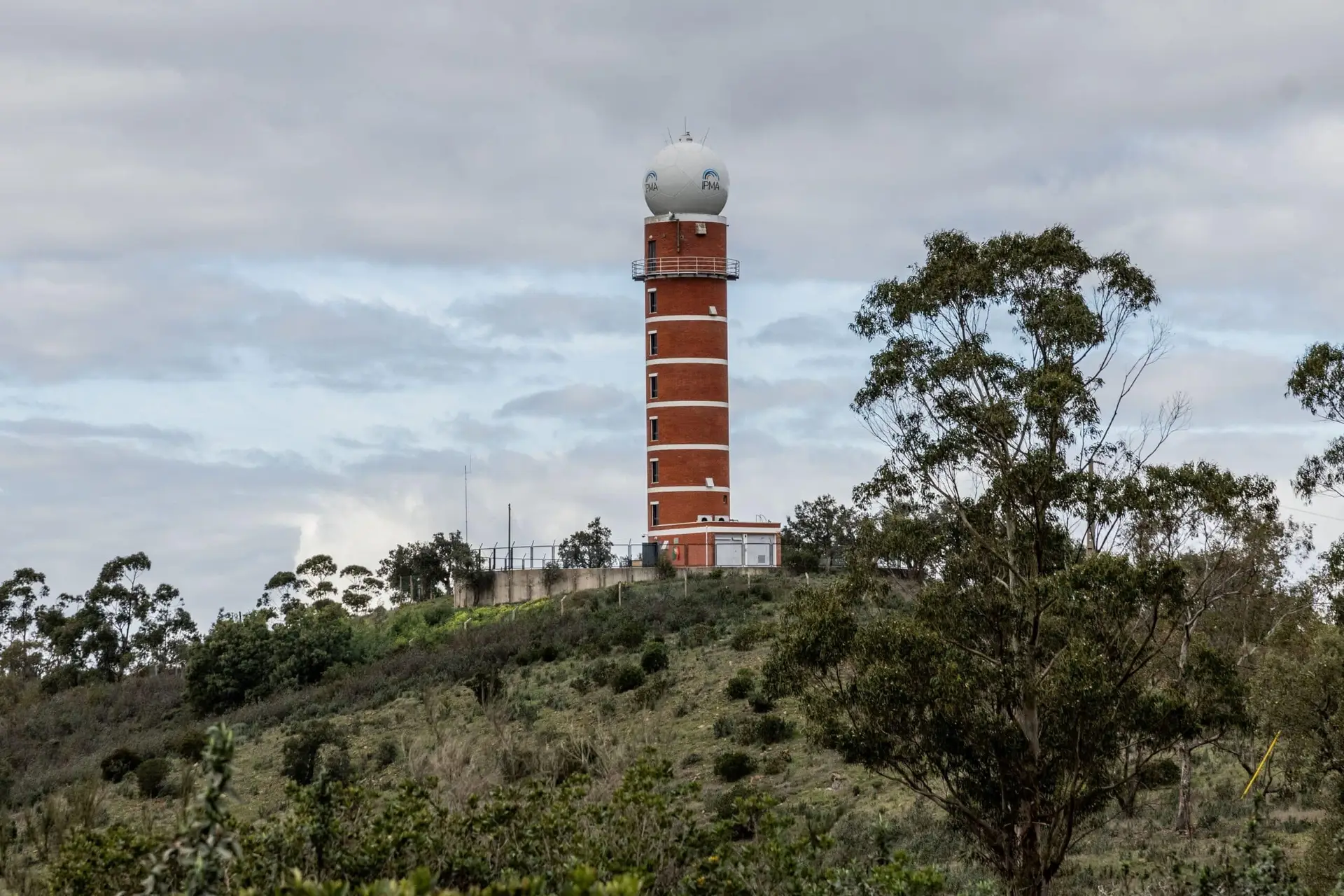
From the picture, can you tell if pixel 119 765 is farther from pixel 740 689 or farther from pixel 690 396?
pixel 690 396

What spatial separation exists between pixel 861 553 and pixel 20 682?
64794mm

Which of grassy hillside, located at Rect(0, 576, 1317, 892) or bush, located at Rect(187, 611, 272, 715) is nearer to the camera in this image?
grassy hillside, located at Rect(0, 576, 1317, 892)

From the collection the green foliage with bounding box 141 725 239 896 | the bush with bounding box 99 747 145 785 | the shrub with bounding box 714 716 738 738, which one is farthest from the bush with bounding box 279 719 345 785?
the green foliage with bounding box 141 725 239 896

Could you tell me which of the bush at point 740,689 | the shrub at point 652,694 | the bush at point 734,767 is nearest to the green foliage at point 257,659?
the shrub at point 652,694

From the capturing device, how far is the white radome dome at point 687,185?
75.9 meters

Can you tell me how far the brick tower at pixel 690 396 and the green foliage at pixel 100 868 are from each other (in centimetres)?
5428

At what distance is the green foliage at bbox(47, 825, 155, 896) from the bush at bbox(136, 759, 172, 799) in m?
28.2

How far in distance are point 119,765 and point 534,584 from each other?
27.6 meters

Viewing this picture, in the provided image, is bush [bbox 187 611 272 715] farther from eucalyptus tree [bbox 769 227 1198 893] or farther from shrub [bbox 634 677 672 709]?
eucalyptus tree [bbox 769 227 1198 893]

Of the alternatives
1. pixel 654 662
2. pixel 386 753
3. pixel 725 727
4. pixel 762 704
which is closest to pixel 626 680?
pixel 654 662

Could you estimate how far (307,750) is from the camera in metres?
45.6

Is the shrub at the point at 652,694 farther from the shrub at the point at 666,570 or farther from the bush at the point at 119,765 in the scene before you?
the shrub at the point at 666,570

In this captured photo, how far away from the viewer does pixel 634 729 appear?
4488 cm

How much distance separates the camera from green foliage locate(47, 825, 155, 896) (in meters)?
17.9
